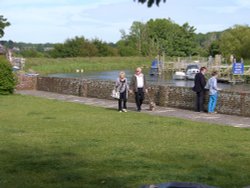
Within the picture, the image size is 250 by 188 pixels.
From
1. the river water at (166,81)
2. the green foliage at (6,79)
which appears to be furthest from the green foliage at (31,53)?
the green foliage at (6,79)

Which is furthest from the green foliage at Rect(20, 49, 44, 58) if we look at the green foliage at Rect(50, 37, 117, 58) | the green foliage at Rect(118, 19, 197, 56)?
the green foliage at Rect(118, 19, 197, 56)

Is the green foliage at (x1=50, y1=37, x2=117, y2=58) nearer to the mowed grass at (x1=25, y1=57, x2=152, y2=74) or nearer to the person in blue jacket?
the mowed grass at (x1=25, y1=57, x2=152, y2=74)

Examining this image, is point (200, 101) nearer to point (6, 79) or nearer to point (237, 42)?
point (6, 79)

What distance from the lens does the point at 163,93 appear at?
858 inches

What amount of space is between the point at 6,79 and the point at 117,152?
18591mm

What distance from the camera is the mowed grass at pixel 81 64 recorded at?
76.2 meters

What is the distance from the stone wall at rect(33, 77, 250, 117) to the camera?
18.5 metres

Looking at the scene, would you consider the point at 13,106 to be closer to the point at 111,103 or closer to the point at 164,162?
the point at 111,103

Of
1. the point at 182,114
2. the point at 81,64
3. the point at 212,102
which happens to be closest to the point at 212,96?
the point at 212,102

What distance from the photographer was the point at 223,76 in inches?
2286

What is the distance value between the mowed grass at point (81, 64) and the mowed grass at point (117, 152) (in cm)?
5655

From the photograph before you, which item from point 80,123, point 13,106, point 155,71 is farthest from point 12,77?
point 155,71

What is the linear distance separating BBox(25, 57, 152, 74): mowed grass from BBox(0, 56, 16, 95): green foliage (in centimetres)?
4249

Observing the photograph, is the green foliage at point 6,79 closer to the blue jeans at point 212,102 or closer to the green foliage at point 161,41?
the blue jeans at point 212,102
